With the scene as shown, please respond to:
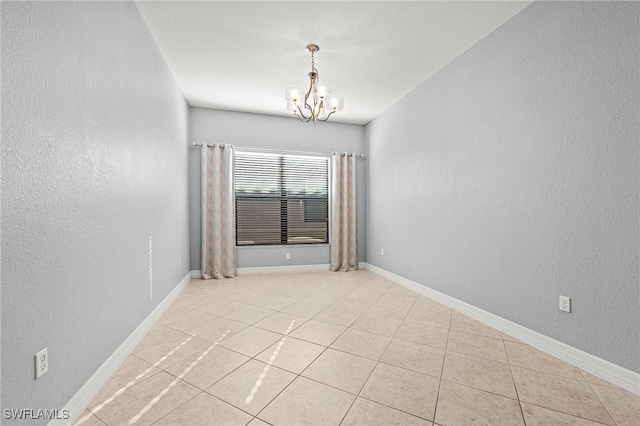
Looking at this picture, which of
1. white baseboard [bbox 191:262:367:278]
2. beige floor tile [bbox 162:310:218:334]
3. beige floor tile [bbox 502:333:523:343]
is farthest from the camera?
white baseboard [bbox 191:262:367:278]

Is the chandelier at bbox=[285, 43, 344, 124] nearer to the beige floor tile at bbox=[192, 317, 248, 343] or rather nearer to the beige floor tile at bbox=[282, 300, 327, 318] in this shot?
the beige floor tile at bbox=[282, 300, 327, 318]

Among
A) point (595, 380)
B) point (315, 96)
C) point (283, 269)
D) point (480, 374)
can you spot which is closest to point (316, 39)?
point (315, 96)

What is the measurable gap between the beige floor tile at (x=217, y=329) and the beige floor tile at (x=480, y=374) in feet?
5.68

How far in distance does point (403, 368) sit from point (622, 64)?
2.37 m

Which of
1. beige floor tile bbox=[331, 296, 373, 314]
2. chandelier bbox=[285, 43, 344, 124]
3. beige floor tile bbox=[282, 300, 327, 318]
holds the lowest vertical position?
beige floor tile bbox=[331, 296, 373, 314]

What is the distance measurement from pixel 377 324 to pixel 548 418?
1.38 m

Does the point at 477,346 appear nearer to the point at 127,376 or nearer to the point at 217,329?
the point at 217,329

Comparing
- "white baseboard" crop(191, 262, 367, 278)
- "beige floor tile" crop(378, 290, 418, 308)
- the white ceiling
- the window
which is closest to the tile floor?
"beige floor tile" crop(378, 290, 418, 308)

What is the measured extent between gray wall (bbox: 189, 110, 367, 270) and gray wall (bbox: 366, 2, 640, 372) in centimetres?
192

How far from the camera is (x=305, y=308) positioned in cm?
311

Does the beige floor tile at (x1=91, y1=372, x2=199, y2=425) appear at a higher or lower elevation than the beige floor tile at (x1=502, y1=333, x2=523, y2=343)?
higher

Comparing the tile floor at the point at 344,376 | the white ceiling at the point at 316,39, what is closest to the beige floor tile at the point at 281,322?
the tile floor at the point at 344,376

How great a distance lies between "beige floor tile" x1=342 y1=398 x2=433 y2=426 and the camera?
1.39m

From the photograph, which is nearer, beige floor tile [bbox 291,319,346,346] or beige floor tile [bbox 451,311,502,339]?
beige floor tile [bbox 291,319,346,346]
